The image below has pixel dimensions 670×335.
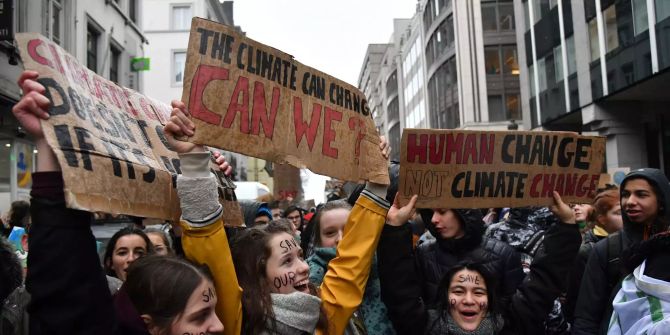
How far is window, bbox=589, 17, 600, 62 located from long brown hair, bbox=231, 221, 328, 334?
18.4m

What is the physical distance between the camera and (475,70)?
3628 centimetres

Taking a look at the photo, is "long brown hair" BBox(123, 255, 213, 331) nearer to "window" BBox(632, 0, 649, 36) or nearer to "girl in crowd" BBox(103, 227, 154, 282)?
"girl in crowd" BBox(103, 227, 154, 282)

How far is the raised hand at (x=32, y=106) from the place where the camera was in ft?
5.76

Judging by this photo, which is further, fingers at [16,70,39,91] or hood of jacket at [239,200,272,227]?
hood of jacket at [239,200,272,227]

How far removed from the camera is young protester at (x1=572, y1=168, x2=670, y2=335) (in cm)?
341

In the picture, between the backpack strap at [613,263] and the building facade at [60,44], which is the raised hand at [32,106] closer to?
the backpack strap at [613,263]

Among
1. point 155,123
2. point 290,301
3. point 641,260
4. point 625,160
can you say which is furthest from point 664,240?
point 625,160

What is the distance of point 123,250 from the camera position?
369 centimetres

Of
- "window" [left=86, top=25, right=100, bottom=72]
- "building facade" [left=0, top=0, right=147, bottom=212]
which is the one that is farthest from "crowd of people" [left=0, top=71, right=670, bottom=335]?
"window" [left=86, top=25, right=100, bottom=72]

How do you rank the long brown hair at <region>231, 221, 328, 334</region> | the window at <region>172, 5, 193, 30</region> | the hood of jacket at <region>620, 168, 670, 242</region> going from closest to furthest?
1. the long brown hair at <region>231, 221, 328, 334</region>
2. the hood of jacket at <region>620, 168, 670, 242</region>
3. the window at <region>172, 5, 193, 30</region>

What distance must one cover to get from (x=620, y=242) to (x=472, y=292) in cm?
124

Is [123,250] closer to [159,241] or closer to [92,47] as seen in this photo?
[159,241]

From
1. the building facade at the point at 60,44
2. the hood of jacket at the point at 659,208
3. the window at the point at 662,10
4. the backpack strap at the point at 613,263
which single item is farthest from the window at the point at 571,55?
the backpack strap at the point at 613,263

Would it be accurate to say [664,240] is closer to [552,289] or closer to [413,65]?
[552,289]
